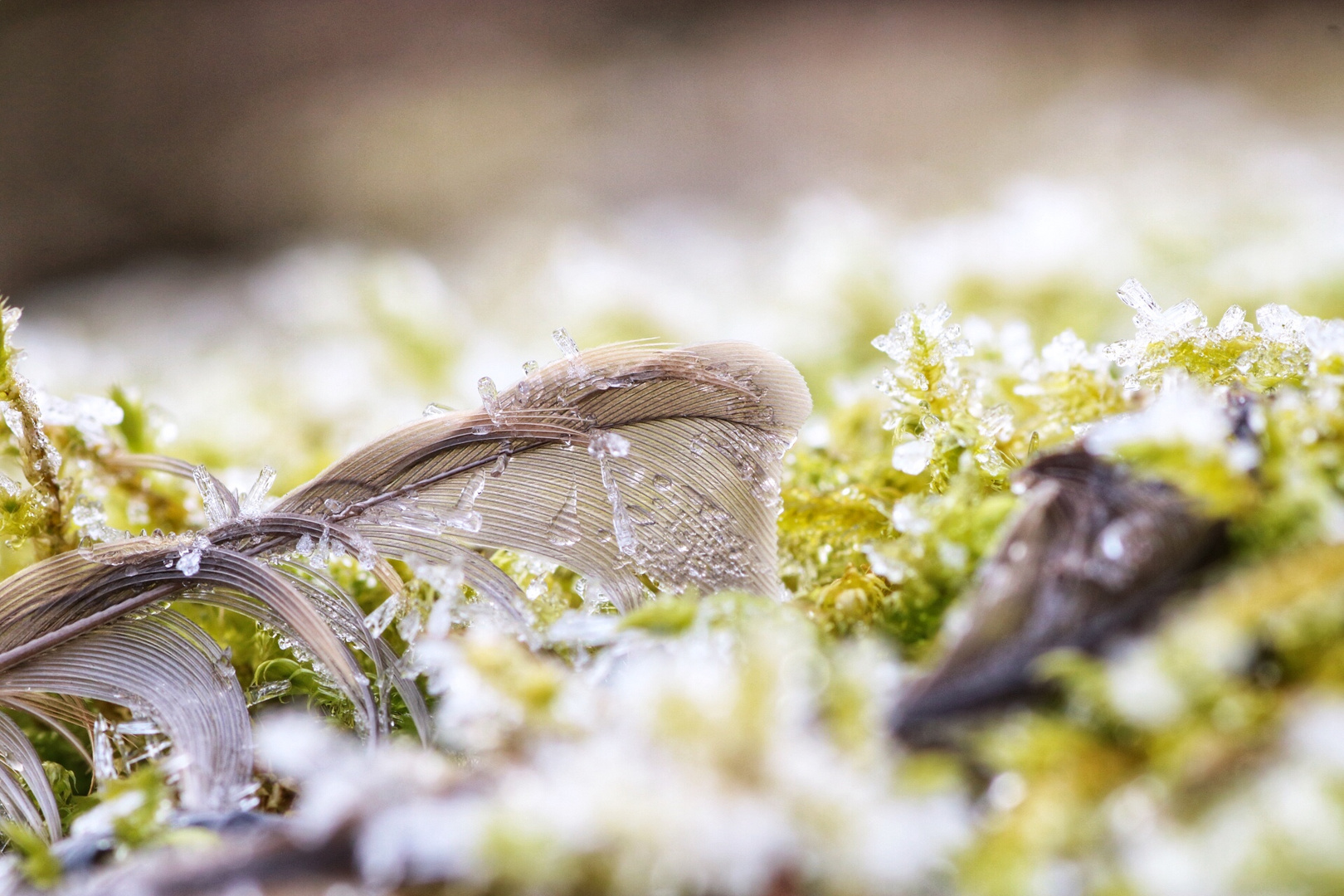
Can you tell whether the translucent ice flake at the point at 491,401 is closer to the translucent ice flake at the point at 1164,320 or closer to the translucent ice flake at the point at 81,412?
the translucent ice flake at the point at 81,412

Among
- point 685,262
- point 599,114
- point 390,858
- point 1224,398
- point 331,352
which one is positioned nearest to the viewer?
point 390,858

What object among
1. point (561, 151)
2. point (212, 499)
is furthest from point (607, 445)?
point (561, 151)

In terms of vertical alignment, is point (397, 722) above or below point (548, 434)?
below

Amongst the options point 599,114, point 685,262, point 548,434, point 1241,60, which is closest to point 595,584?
point 548,434

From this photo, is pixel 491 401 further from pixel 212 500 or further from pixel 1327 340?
pixel 1327 340

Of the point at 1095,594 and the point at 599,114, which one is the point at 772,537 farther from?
the point at 599,114

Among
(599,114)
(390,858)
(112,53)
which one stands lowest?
(390,858)

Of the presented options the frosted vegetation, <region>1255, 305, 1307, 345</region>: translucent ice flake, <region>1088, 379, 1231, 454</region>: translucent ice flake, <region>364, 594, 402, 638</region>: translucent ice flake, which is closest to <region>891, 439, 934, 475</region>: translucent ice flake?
the frosted vegetation

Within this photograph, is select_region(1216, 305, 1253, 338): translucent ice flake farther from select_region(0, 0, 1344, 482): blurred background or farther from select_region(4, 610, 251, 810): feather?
select_region(0, 0, 1344, 482): blurred background

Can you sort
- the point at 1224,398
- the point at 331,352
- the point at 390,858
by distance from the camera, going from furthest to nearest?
the point at 331,352, the point at 1224,398, the point at 390,858
